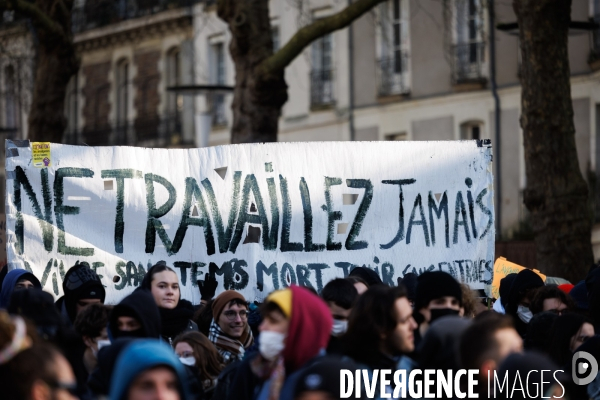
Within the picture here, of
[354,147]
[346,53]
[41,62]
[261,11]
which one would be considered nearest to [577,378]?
[354,147]

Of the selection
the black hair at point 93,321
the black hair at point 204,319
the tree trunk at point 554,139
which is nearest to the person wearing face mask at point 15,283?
the black hair at point 204,319

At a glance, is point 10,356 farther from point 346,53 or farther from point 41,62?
point 346,53

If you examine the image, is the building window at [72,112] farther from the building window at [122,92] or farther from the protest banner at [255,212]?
the protest banner at [255,212]

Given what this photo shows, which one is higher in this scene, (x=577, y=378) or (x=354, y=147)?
(x=354, y=147)

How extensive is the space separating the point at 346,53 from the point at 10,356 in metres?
24.7

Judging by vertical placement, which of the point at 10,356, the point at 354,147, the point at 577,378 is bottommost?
the point at 577,378

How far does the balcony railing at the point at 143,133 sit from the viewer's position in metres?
34.3

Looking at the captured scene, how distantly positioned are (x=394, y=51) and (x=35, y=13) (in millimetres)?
13005

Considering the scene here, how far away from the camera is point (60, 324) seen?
598 centimetres

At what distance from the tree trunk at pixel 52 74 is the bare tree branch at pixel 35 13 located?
0.40 feet

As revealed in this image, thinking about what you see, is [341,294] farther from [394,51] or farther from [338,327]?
[394,51]

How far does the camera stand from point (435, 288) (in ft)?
19.8

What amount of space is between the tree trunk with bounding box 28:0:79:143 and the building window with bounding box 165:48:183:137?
17.0 metres

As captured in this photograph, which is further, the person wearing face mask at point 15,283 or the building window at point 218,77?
the building window at point 218,77
